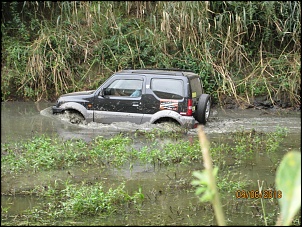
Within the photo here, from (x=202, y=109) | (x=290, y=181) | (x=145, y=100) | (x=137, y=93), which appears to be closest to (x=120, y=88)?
(x=137, y=93)

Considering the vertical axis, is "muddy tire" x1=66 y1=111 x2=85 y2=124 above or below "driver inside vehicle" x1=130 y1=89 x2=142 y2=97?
below

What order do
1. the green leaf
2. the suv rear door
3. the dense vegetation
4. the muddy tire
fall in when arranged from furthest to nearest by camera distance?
the dense vegetation, the muddy tire, the suv rear door, the green leaf

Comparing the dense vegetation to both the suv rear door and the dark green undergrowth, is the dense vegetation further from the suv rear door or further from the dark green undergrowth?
the dark green undergrowth

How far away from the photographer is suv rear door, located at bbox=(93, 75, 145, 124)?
11.6 m

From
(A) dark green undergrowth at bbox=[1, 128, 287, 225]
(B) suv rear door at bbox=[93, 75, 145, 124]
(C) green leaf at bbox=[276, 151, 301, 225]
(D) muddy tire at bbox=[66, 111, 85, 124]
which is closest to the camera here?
(C) green leaf at bbox=[276, 151, 301, 225]

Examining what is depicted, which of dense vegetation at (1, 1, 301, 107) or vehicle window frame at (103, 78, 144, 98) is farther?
dense vegetation at (1, 1, 301, 107)

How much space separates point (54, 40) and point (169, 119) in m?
5.94

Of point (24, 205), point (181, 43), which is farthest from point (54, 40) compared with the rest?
point (24, 205)

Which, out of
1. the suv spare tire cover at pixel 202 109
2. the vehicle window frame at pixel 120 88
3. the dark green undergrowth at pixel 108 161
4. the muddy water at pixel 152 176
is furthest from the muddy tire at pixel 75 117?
the suv spare tire cover at pixel 202 109

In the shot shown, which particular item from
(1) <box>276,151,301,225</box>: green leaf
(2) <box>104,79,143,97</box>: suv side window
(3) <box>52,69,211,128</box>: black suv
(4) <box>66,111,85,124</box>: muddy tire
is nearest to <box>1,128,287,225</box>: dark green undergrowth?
(3) <box>52,69,211,128</box>: black suv

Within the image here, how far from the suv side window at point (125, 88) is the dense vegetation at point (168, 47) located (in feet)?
12.0

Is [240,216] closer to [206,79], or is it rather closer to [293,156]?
[293,156]

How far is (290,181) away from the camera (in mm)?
961
